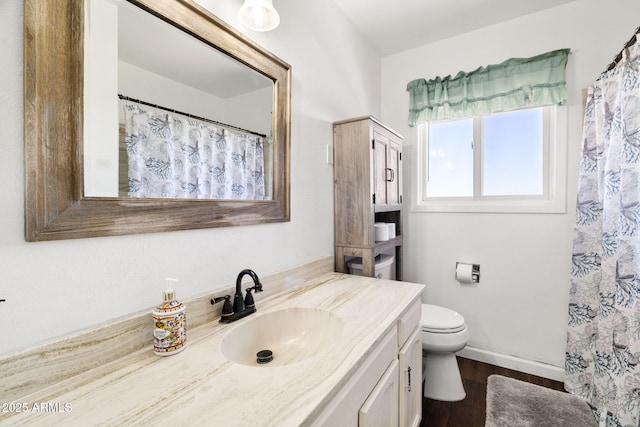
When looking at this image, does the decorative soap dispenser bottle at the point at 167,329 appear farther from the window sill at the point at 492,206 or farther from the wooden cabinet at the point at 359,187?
the window sill at the point at 492,206

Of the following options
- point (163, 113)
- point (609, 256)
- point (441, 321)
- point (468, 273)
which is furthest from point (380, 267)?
point (163, 113)

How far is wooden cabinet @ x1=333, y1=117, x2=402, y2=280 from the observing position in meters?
1.69

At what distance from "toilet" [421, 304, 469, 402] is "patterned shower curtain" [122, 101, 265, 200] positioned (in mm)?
1336

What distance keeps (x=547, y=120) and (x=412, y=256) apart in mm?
1389

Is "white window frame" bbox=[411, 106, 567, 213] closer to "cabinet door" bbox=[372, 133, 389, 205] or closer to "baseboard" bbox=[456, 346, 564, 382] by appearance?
"cabinet door" bbox=[372, 133, 389, 205]

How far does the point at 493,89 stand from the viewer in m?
2.08

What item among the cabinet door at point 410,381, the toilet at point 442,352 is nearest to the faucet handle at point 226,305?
the cabinet door at point 410,381

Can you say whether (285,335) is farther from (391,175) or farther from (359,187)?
(391,175)

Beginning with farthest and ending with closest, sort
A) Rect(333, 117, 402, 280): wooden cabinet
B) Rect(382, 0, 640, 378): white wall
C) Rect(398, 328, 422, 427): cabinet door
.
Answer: Rect(382, 0, 640, 378): white wall < Rect(333, 117, 402, 280): wooden cabinet < Rect(398, 328, 422, 427): cabinet door

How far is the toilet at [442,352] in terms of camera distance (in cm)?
170

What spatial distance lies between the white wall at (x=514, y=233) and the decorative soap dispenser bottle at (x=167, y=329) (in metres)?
2.03

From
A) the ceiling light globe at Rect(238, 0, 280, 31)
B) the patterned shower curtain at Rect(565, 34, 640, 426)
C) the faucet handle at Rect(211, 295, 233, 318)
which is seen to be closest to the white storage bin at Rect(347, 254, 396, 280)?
the faucet handle at Rect(211, 295, 233, 318)

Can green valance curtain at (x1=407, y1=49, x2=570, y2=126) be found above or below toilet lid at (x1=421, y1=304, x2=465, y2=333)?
above

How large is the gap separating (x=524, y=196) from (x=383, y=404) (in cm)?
188
